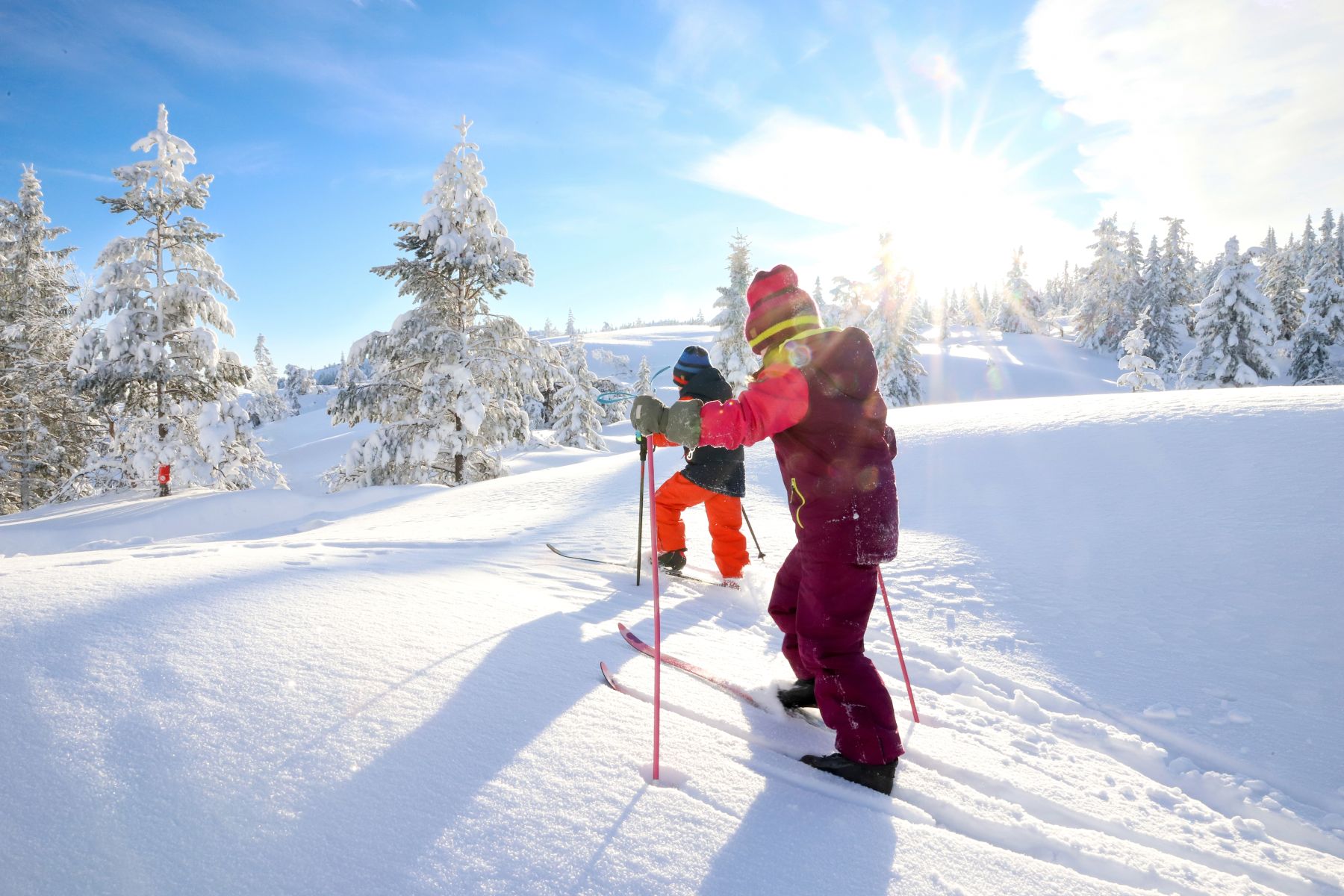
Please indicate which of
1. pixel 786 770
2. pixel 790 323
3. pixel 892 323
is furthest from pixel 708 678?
pixel 892 323

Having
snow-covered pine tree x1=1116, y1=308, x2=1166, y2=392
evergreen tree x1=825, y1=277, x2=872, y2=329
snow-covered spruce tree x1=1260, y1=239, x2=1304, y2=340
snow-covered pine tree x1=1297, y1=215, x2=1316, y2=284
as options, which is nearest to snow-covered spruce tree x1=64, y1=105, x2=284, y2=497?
evergreen tree x1=825, y1=277, x2=872, y2=329

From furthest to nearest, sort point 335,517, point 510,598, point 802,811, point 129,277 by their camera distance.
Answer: point 129,277 → point 335,517 → point 510,598 → point 802,811

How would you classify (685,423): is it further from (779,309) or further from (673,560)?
(673,560)

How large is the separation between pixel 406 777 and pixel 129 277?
17939 millimetres

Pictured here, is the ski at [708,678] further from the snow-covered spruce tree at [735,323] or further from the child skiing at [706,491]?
the snow-covered spruce tree at [735,323]

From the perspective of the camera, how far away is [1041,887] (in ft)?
5.74

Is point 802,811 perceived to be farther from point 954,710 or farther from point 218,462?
point 218,462

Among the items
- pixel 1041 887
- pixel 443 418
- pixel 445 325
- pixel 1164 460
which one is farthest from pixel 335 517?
pixel 1164 460

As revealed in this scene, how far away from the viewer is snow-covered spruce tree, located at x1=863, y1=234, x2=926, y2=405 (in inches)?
1204

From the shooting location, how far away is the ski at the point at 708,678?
2748mm

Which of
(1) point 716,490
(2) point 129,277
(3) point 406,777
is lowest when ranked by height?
(3) point 406,777

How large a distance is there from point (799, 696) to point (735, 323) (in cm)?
2515

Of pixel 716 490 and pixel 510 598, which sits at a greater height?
pixel 716 490

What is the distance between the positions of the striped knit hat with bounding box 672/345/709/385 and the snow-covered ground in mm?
1659
